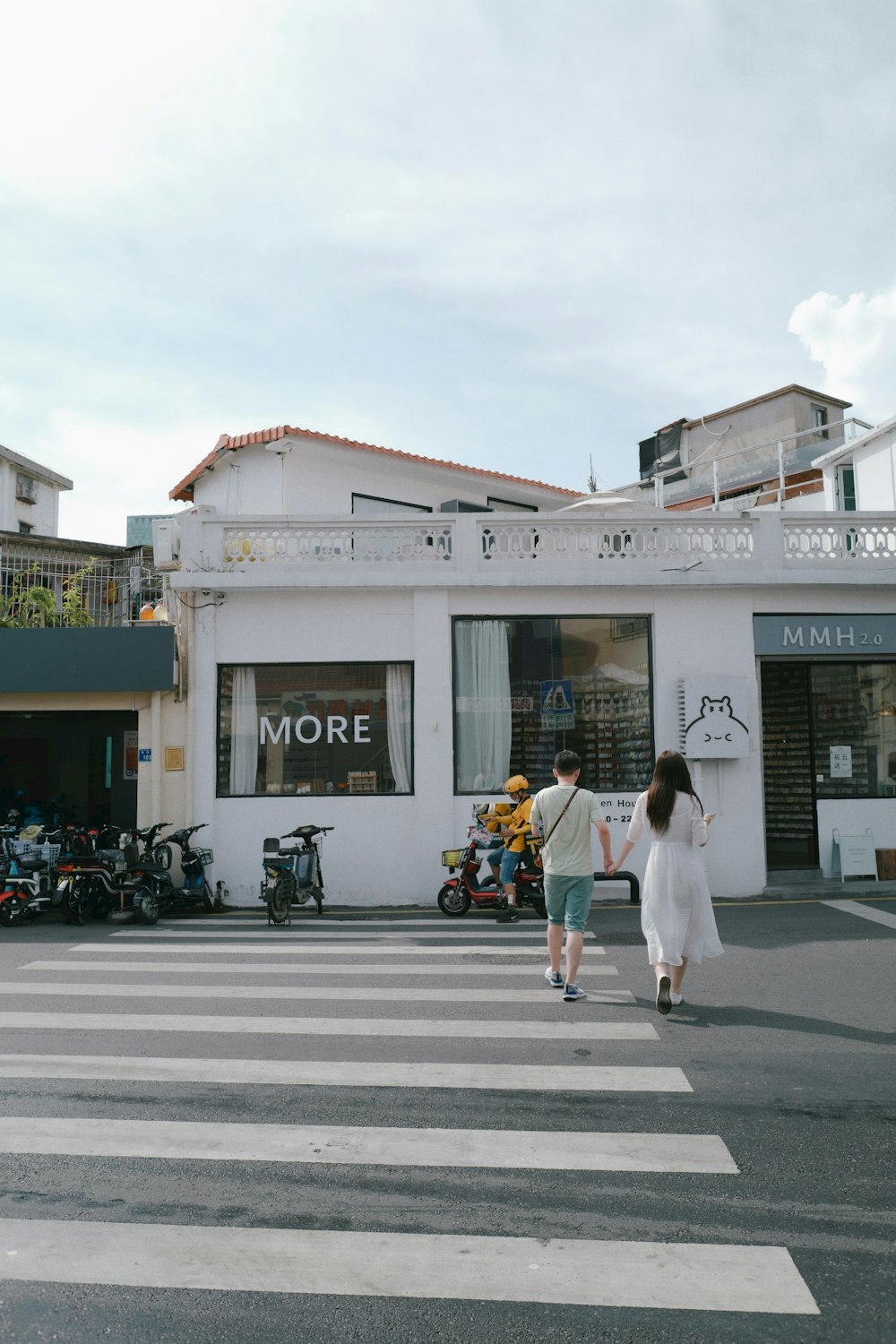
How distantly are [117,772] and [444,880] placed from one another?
361 inches

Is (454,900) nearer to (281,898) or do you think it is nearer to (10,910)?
(281,898)

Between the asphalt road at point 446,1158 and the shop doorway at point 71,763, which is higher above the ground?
the shop doorway at point 71,763

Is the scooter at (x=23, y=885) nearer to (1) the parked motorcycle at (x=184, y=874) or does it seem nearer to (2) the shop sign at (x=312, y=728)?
(1) the parked motorcycle at (x=184, y=874)

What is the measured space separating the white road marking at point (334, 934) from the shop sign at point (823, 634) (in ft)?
17.6

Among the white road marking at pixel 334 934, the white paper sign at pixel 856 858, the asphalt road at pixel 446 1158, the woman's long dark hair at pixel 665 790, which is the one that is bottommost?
the white road marking at pixel 334 934

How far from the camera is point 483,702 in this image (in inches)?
550

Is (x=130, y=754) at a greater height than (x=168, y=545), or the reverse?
(x=168, y=545)

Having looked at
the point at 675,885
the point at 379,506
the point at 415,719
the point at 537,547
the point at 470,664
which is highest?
the point at 379,506

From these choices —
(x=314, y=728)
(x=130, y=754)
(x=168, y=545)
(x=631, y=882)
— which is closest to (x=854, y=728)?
(x=631, y=882)

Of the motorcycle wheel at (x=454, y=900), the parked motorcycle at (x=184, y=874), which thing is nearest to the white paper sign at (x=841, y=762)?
the motorcycle wheel at (x=454, y=900)

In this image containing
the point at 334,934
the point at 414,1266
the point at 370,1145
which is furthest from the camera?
the point at 334,934

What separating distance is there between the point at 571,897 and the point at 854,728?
8.49 metres

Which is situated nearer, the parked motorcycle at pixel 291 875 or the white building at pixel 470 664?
the parked motorcycle at pixel 291 875

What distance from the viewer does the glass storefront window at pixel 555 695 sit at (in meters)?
13.9
